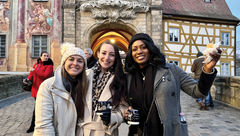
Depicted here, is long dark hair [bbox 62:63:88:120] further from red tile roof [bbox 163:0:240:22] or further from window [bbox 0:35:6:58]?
red tile roof [bbox 163:0:240:22]

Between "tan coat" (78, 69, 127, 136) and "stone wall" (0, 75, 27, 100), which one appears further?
"stone wall" (0, 75, 27, 100)

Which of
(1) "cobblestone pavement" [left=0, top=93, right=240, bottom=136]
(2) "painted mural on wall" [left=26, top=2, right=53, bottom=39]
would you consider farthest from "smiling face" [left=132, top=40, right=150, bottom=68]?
(2) "painted mural on wall" [left=26, top=2, right=53, bottom=39]

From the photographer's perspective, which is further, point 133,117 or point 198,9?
point 198,9

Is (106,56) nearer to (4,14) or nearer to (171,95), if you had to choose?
(171,95)

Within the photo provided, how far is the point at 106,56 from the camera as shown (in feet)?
6.81

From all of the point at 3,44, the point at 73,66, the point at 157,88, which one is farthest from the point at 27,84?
the point at 3,44

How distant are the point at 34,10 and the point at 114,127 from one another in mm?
14963

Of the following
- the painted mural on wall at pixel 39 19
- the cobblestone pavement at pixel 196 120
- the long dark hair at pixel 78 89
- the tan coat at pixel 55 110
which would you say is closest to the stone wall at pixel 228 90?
the cobblestone pavement at pixel 196 120

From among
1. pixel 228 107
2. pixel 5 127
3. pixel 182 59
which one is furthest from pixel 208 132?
pixel 182 59

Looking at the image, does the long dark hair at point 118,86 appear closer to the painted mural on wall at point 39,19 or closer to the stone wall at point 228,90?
the stone wall at point 228,90

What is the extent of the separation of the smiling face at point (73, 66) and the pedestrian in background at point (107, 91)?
0.12 m

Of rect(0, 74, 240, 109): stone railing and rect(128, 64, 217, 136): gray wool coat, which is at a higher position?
rect(128, 64, 217, 136): gray wool coat

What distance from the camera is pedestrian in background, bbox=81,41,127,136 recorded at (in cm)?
191

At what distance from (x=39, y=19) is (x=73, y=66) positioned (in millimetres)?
14164
